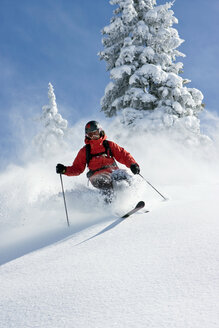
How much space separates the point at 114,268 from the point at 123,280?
26 cm

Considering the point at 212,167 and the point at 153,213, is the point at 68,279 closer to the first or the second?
the point at 153,213

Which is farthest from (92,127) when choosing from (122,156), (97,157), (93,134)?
(122,156)

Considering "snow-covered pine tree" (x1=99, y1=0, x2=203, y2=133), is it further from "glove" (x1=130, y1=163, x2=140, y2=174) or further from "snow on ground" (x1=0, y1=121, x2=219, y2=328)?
"snow on ground" (x1=0, y1=121, x2=219, y2=328)

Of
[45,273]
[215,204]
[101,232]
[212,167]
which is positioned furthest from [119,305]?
[212,167]

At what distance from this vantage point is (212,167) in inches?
496

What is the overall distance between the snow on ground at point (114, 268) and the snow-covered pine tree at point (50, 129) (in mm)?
24774

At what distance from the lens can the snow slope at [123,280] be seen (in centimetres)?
156

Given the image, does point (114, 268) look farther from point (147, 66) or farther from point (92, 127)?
point (147, 66)

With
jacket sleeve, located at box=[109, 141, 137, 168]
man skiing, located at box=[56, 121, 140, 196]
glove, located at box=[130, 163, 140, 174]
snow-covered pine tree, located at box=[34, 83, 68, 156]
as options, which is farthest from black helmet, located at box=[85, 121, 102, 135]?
snow-covered pine tree, located at box=[34, 83, 68, 156]

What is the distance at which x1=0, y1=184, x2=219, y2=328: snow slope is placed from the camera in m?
1.56

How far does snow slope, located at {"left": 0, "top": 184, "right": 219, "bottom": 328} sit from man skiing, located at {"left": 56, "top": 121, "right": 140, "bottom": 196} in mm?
2258

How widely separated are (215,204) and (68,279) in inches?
105

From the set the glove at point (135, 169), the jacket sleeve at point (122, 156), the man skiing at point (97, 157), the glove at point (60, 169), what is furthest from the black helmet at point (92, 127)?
the glove at point (135, 169)

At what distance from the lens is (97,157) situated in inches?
230
